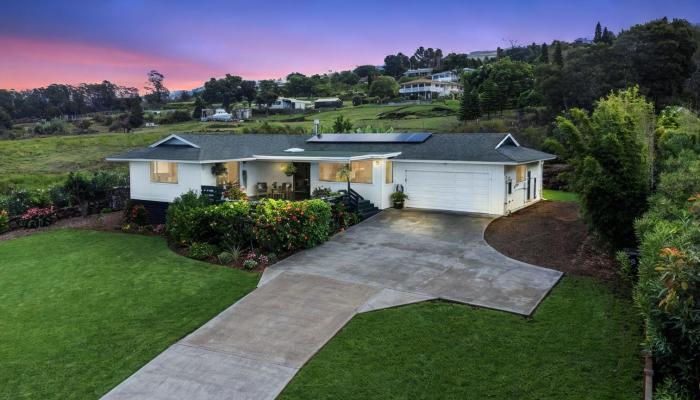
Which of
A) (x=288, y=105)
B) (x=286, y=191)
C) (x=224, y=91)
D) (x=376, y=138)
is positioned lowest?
(x=286, y=191)

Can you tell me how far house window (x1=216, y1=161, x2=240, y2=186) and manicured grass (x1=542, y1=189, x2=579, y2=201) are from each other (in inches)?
584

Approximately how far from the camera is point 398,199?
63.4 ft

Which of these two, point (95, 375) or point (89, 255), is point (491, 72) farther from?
point (95, 375)

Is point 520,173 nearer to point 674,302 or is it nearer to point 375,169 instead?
point 375,169

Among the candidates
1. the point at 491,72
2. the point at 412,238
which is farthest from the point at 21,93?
the point at 412,238

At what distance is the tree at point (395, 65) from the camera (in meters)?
140

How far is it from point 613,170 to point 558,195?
13048 mm

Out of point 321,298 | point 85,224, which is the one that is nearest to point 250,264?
point 321,298

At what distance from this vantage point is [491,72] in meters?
58.4

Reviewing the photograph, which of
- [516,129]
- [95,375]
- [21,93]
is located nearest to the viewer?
[95,375]

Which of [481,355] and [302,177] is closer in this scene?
[481,355]

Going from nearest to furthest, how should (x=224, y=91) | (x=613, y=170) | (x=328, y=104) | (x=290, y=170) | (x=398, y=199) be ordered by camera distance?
(x=613, y=170), (x=398, y=199), (x=290, y=170), (x=328, y=104), (x=224, y=91)

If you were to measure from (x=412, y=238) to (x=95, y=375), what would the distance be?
9.87m

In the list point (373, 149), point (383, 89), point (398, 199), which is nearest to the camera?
point (398, 199)
